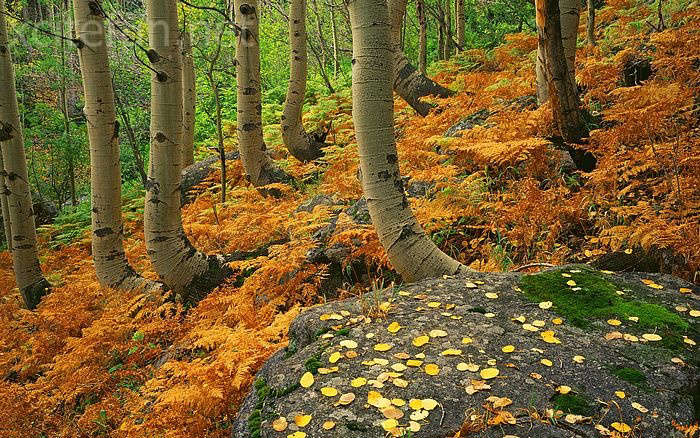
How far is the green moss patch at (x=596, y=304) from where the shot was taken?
273 cm

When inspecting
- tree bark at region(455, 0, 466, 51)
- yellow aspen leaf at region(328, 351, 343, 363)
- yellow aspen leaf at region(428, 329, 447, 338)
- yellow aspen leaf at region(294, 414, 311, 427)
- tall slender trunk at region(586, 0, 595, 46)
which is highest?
tree bark at region(455, 0, 466, 51)

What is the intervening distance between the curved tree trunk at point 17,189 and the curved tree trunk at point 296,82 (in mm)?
3922

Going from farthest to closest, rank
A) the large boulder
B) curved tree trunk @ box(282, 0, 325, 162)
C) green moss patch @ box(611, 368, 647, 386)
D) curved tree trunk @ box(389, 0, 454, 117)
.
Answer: curved tree trunk @ box(389, 0, 454, 117), curved tree trunk @ box(282, 0, 325, 162), green moss patch @ box(611, 368, 647, 386), the large boulder

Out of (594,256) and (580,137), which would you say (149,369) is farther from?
(580,137)

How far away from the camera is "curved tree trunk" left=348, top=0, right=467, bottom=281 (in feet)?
11.1

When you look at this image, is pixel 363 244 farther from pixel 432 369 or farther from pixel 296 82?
pixel 296 82

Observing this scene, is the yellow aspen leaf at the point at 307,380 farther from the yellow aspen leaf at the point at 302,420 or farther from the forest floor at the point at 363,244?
the forest floor at the point at 363,244

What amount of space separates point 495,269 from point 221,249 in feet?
12.0

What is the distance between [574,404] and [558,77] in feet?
12.8

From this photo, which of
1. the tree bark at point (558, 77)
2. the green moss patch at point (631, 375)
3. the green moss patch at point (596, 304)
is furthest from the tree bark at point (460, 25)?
the green moss patch at point (631, 375)

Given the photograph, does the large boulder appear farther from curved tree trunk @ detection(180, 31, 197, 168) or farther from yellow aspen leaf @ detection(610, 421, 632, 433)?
curved tree trunk @ detection(180, 31, 197, 168)

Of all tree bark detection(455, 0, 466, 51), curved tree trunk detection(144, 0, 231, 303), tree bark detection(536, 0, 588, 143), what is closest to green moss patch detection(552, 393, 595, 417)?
tree bark detection(536, 0, 588, 143)

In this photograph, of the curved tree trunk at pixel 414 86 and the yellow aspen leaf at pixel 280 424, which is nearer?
the yellow aspen leaf at pixel 280 424

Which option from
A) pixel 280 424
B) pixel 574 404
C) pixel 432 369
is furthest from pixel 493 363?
pixel 280 424
